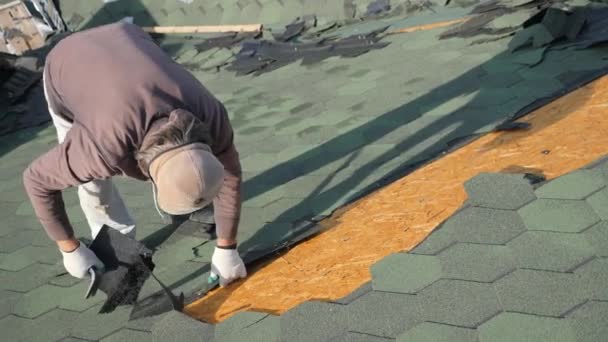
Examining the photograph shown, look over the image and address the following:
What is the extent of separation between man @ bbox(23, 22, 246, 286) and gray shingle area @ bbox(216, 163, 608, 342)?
1.91 ft

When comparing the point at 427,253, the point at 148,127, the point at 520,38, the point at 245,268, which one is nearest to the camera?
the point at 148,127

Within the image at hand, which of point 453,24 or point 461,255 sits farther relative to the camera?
point 453,24

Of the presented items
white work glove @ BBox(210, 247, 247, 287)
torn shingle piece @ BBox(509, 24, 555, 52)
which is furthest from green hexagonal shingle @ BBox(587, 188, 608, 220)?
torn shingle piece @ BBox(509, 24, 555, 52)

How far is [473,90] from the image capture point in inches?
147

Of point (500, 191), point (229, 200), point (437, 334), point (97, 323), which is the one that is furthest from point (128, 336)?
point (500, 191)

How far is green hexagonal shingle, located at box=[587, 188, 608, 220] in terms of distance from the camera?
2.04m

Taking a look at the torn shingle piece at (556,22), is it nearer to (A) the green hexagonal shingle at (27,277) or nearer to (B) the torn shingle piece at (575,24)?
(B) the torn shingle piece at (575,24)

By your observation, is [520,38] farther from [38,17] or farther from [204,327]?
[38,17]

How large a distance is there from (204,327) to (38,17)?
23.3 feet

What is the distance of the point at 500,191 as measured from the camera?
230 cm

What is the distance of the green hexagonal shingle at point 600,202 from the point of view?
2035 mm

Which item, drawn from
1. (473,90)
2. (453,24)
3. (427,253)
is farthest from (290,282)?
(453,24)

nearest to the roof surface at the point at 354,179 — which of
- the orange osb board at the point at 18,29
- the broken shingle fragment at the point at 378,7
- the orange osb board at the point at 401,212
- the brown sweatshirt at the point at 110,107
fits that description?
the orange osb board at the point at 401,212

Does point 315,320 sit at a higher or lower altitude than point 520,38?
lower
